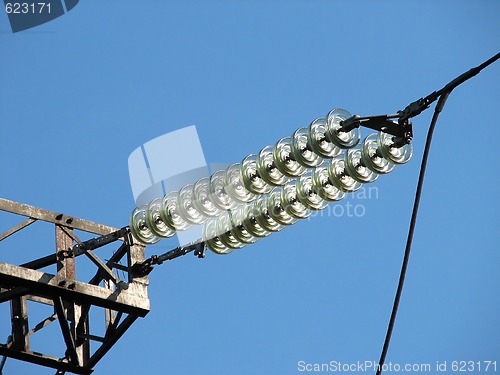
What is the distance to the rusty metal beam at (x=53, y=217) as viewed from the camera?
1644 cm

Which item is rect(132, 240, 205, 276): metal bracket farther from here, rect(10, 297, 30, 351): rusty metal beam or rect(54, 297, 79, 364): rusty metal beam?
rect(10, 297, 30, 351): rusty metal beam

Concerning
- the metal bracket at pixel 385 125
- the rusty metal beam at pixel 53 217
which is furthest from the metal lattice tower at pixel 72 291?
the metal bracket at pixel 385 125

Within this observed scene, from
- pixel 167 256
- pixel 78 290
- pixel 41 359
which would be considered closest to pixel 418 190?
pixel 167 256

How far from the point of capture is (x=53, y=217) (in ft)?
54.8

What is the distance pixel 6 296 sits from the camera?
645 inches

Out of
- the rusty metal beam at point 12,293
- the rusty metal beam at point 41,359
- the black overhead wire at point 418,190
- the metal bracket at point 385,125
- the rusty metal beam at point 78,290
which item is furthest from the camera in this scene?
the rusty metal beam at point 41,359

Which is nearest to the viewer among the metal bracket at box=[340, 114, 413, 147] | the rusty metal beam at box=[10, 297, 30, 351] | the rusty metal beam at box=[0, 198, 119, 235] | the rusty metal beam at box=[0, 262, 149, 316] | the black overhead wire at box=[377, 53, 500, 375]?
the black overhead wire at box=[377, 53, 500, 375]

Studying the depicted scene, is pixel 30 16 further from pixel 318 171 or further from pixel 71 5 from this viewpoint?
pixel 318 171

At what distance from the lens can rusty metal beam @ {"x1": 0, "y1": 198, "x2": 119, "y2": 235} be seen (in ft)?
53.9

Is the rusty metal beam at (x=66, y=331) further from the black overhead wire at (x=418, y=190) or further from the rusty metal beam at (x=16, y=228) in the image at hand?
the black overhead wire at (x=418, y=190)

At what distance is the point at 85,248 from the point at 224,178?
2.87 m

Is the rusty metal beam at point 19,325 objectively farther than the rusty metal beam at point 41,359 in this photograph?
Yes

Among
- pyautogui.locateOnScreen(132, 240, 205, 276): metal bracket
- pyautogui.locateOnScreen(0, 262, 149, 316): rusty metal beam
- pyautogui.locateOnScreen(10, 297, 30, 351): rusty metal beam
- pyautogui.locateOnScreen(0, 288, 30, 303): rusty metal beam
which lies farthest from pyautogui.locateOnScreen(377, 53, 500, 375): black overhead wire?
pyautogui.locateOnScreen(10, 297, 30, 351): rusty metal beam

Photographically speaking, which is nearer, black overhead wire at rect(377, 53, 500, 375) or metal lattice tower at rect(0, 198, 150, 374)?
black overhead wire at rect(377, 53, 500, 375)
